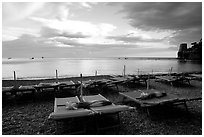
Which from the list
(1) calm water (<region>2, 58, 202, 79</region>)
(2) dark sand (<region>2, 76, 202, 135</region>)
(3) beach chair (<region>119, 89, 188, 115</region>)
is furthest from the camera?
(1) calm water (<region>2, 58, 202, 79</region>)

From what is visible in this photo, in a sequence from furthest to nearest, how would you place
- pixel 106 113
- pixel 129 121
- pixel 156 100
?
pixel 156 100 → pixel 129 121 → pixel 106 113

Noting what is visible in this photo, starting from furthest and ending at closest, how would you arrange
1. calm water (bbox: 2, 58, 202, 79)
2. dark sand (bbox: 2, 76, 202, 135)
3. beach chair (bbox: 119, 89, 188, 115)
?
1. calm water (bbox: 2, 58, 202, 79)
2. beach chair (bbox: 119, 89, 188, 115)
3. dark sand (bbox: 2, 76, 202, 135)

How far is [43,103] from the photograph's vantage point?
21.8 ft

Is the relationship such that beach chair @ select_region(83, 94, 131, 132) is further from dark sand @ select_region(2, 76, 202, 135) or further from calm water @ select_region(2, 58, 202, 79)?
calm water @ select_region(2, 58, 202, 79)

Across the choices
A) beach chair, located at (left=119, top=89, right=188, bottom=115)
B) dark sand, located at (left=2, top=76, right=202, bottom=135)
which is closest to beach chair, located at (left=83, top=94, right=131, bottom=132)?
dark sand, located at (left=2, top=76, right=202, bottom=135)

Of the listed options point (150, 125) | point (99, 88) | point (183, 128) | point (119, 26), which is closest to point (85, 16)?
point (119, 26)

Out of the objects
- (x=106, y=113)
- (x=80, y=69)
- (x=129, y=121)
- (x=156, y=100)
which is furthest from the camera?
(x=80, y=69)

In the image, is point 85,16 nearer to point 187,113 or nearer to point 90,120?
point 90,120

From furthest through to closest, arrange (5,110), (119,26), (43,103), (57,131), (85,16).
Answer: (119,26)
(85,16)
(43,103)
(5,110)
(57,131)

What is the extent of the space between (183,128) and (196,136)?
0.40 metres

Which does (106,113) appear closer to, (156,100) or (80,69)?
(156,100)

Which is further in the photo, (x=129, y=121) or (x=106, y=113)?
(x=129, y=121)

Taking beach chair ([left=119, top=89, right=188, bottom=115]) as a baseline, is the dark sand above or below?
below

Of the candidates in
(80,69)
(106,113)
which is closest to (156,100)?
(106,113)
